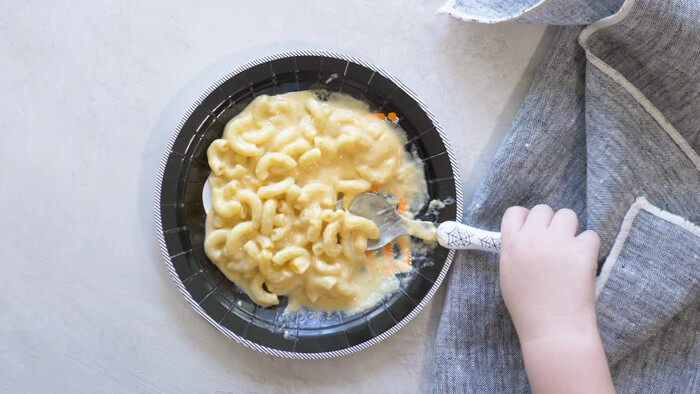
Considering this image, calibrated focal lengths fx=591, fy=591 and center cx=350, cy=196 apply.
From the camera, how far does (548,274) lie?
1.07 metres

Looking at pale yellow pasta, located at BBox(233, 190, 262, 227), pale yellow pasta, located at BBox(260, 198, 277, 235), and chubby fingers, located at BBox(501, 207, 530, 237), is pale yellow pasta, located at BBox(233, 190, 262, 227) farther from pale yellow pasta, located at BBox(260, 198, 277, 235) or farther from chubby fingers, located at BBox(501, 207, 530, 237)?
chubby fingers, located at BBox(501, 207, 530, 237)

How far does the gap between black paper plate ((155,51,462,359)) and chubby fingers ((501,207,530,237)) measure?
0.32 feet

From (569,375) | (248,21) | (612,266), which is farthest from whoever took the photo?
(248,21)

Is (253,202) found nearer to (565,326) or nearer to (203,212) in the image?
(203,212)

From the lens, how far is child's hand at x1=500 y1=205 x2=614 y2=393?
1029 millimetres

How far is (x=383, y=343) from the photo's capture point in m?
1.27

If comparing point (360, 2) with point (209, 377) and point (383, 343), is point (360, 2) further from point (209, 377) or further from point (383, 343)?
point (209, 377)

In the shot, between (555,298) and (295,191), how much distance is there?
0.52 metres

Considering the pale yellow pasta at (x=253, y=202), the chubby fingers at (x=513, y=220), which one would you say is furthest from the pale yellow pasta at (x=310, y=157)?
the chubby fingers at (x=513, y=220)

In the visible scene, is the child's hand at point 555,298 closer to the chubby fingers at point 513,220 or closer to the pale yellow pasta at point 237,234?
the chubby fingers at point 513,220

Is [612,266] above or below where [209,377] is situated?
above

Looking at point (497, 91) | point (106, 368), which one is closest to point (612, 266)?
point (497, 91)

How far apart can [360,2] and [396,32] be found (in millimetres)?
101

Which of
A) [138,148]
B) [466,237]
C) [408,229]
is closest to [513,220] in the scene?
[466,237]
